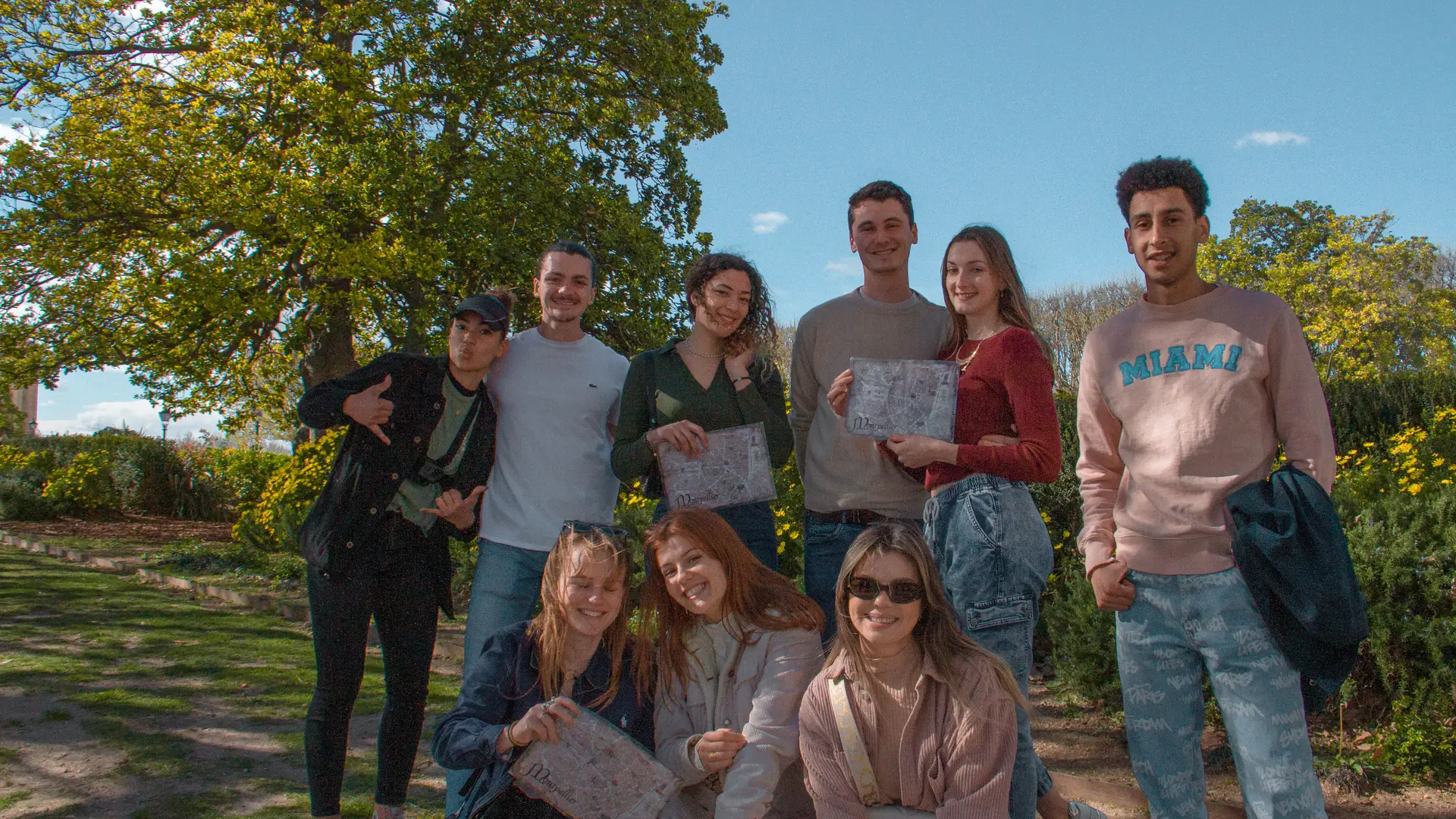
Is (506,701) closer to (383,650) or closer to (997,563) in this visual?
(383,650)

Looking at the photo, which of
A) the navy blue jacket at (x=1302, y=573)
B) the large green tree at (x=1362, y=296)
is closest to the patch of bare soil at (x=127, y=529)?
the navy blue jacket at (x=1302, y=573)

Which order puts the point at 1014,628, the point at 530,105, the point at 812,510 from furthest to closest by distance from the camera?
the point at 530,105
the point at 812,510
the point at 1014,628

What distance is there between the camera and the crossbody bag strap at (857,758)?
259 cm

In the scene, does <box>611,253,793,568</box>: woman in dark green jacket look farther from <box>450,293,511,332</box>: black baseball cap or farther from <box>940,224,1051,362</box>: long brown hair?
<box>940,224,1051,362</box>: long brown hair

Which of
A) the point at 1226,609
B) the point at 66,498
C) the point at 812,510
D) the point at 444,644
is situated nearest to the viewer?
the point at 1226,609

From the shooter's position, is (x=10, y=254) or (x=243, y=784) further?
(x=10, y=254)

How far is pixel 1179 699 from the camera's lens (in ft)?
7.82

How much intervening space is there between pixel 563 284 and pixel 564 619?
3.99 feet

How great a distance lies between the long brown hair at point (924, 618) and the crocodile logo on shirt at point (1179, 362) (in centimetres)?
72

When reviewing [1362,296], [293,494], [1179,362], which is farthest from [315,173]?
[1362,296]

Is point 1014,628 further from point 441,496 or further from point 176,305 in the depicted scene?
point 176,305

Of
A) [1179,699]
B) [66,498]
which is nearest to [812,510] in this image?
[1179,699]

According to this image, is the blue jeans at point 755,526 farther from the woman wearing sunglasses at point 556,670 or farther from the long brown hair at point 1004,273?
the long brown hair at point 1004,273

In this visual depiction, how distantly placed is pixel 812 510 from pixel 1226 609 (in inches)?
48.5
